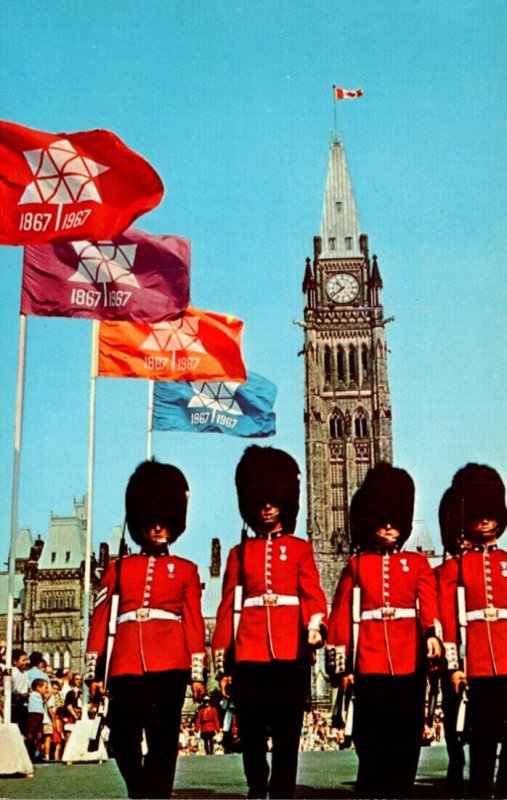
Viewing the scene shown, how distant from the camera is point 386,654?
8641 mm

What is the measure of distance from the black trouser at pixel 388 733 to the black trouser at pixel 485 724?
1.40ft

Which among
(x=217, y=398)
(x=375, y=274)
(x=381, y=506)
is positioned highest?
(x=375, y=274)

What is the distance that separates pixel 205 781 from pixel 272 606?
10.8 ft

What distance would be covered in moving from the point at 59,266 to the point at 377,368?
78085 mm

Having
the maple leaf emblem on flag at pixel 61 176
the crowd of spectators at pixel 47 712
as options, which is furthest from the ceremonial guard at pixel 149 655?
the maple leaf emblem on flag at pixel 61 176

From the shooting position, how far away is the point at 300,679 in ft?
28.0

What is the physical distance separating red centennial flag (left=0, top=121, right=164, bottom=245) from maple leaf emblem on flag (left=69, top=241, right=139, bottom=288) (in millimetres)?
1579

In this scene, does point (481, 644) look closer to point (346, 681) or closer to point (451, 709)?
point (451, 709)

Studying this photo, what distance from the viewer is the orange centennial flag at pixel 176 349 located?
1741cm

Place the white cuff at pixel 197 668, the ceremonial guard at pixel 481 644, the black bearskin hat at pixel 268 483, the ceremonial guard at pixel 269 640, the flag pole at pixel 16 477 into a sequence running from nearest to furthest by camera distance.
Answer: the ceremonial guard at pixel 269 640 < the white cuff at pixel 197 668 < the ceremonial guard at pixel 481 644 < the black bearskin hat at pixel 268 483 < the flag pole at pixel 16 477

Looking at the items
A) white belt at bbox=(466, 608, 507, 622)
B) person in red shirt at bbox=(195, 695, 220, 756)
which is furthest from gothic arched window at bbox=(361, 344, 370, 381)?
white belt at bbox=(466, 608, 507, 622)

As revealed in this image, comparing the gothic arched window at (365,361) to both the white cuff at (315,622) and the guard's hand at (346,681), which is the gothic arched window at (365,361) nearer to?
the guard's hand at (346,681)

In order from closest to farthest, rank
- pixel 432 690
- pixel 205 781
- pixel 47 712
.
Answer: pixel 432 690, pixel 205 781, pixel 47 712

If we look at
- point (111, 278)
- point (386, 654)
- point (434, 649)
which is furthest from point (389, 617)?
point (111, 278)
